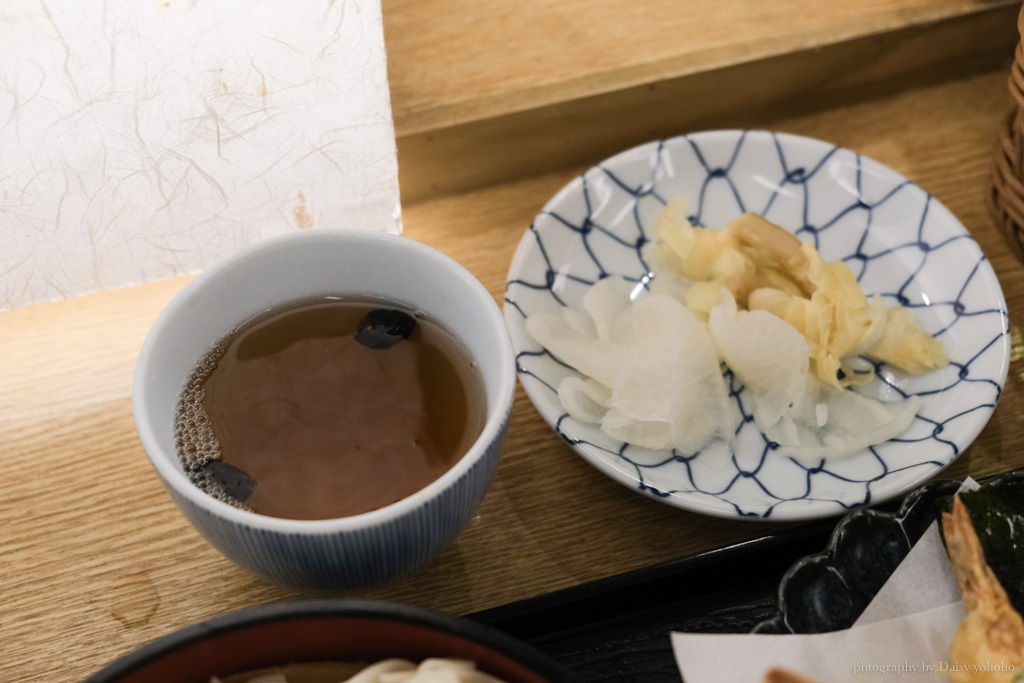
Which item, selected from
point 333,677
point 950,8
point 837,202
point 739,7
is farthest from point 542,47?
point 333,677

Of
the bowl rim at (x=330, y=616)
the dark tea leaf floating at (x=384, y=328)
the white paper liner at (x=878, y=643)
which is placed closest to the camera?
the bowl rim at (x=330, y=616)

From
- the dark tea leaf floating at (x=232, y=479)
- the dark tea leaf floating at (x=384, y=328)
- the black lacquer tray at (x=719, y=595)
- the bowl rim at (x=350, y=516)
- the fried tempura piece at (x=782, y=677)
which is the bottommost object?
the black lacquer tray at (x=719, y=595)

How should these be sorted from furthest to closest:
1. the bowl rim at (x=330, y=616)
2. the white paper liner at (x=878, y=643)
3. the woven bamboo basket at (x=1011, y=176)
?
the woven bamboo basket at (x=1011, y=176) → the white paper liner at (x=878, y=643) → the bowl rim at (x=330, y=616)

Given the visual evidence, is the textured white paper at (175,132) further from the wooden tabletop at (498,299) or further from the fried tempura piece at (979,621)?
the fried tempura piece at (979,621)

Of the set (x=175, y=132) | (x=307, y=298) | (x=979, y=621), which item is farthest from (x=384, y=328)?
(x=979, y=621)

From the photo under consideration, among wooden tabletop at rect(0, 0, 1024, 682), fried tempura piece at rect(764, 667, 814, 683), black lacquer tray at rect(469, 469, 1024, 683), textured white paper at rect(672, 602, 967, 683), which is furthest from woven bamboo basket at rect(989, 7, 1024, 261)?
fried tempura piece at rect(764, 667, 814, 683)

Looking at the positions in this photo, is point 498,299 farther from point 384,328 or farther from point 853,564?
point 853,564

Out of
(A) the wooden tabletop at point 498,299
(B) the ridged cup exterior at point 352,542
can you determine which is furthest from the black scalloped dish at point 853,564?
(B) the ridged cup exterior at point 352,542
